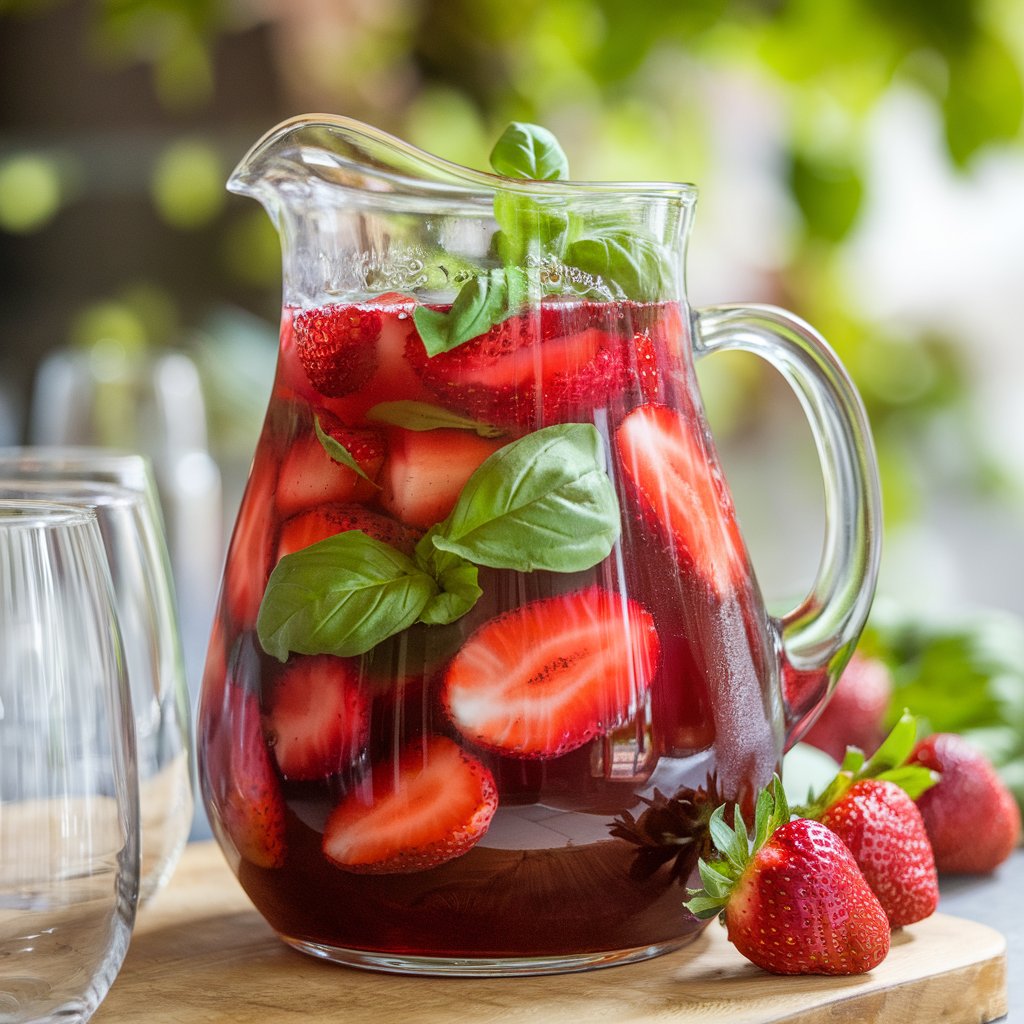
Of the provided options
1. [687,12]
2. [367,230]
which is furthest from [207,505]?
[367,230]

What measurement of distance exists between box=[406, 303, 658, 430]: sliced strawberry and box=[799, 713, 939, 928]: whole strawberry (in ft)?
0.90

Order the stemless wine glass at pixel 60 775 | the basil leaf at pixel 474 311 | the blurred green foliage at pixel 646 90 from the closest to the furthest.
Answer: the stemless wine glass at pixel 60 775, the basil leaf at pixel 474 311, the blurred green foliage at pixel 646 90

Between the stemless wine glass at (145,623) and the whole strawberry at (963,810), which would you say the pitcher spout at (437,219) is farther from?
the whole strawberry at (963,810)

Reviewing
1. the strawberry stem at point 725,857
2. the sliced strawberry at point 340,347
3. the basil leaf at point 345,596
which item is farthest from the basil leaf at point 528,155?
the strawberry stem at point 725,857

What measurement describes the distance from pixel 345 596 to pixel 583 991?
227 mm

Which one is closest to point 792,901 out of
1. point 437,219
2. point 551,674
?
point 551,674

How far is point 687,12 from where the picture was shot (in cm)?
158

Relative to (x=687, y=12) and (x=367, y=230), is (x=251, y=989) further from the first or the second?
(x=687, y=12)

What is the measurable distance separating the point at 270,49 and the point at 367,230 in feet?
7.65

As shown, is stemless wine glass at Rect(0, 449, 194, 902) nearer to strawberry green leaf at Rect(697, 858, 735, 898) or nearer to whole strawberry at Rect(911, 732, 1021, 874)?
strawberry green leaf at Rect(697, 858, 735, 898)

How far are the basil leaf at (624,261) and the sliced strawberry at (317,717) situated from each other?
0.24 m

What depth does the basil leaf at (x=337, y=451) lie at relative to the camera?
2.51 ft

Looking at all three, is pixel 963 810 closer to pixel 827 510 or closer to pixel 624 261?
pixel 827 510

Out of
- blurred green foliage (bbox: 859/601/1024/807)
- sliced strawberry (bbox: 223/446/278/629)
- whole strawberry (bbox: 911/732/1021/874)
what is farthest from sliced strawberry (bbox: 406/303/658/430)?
blurred green foliage (bbox: 859/601/1024/807)
